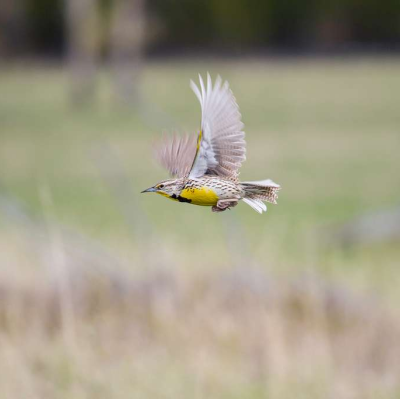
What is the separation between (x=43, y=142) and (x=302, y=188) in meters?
11.7

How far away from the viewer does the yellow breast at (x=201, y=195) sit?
95cm

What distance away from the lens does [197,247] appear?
31.6 ft

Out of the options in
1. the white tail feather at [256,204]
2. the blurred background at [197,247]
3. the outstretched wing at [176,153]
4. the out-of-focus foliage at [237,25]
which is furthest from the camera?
the out-of-focus foliage at [237,25]

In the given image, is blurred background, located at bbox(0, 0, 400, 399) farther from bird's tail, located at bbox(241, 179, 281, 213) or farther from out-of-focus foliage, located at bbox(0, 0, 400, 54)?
out-of-focus foliage, located at bbox(0, 0, 400, 54)

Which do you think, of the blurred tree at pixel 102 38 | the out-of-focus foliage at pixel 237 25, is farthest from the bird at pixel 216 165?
the out-of-focus foliage at pixel 237 25

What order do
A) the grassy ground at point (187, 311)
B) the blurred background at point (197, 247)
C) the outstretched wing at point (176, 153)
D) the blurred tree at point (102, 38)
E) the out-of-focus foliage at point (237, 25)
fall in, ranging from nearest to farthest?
the outstretched wing at point (176, 153) → the grassy ground at point (187, 311) → the blurred background at point (197, 247) → the blurred tree at point (102, 38) → the out-of-focus foliage at point (237, 25)

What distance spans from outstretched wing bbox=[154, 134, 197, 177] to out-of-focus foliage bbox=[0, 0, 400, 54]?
34053mm

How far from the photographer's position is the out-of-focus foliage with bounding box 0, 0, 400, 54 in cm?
3750

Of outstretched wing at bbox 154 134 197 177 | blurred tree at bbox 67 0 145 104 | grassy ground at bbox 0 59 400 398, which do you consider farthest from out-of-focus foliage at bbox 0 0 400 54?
outstretched wing at bbox 154 134 197 177

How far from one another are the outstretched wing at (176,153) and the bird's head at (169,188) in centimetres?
2

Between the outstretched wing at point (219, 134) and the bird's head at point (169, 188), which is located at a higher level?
the outstretched wing at point (219, 134)

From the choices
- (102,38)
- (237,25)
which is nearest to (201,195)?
(237,25)

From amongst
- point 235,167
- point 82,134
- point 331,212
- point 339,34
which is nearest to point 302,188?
point 331,212

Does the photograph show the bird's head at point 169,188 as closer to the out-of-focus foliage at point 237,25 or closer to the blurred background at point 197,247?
the blurred background at point 197,247
